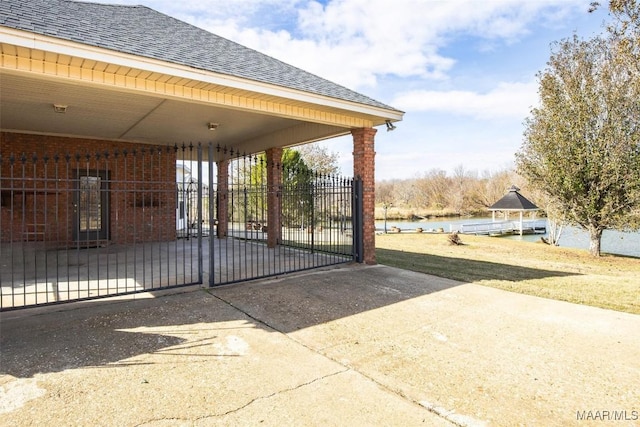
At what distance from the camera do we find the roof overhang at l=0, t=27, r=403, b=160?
168 inches

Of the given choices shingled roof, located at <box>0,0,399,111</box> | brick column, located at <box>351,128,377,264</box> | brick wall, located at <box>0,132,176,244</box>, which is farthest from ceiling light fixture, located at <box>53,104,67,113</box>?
brick column, located at <box>351,128,377,264</box>

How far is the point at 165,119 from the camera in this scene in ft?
26.6

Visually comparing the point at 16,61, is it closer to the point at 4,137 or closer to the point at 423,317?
the point at 423,317

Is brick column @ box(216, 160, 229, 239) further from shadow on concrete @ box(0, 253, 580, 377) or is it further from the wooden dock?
the wooden dock

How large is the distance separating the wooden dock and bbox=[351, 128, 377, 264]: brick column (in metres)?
18.9

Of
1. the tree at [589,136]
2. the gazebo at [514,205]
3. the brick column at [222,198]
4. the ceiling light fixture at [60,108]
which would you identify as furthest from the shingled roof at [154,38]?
the gazebo at [514,205]

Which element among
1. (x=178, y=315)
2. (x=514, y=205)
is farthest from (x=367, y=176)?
(x=514, y=205)

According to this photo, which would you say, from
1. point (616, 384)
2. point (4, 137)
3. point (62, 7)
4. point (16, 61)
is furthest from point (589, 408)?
point (4, 137)

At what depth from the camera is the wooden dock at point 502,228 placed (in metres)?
25.2

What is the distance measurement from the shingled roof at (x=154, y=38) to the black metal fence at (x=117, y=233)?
140 cm

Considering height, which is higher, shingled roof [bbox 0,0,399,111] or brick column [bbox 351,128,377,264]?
shingled roof [bbox 0,0,399,111]

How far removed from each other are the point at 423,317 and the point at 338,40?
8667 mm

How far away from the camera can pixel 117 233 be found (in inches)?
384

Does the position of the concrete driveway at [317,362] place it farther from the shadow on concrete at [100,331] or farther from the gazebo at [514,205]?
the gazebo at [514,205]
